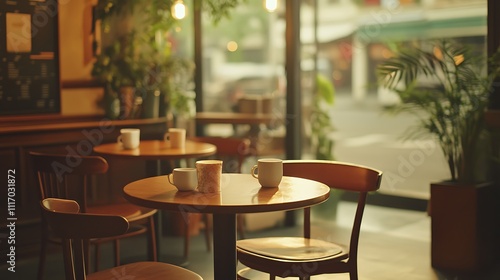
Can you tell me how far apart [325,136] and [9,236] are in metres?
2.83

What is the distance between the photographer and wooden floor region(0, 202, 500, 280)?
422 cm

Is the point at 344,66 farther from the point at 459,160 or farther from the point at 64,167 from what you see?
the point at 64,167

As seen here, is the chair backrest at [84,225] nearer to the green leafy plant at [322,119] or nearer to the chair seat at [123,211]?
the chair seat at [123,211]

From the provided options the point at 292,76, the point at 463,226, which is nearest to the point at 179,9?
the point at 292,76

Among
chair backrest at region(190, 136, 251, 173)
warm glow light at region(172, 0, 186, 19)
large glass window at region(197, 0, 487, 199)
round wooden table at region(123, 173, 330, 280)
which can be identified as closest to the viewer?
round wooden table at region(123, 173, 330, 280)

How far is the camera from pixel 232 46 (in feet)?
21.2

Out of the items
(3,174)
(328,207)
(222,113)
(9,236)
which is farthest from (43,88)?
(328,207)

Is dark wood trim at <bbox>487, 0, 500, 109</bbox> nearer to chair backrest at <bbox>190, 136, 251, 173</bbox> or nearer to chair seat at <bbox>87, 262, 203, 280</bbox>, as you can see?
chair backrest at <bbox>190, 136, 251, 173</bbox>

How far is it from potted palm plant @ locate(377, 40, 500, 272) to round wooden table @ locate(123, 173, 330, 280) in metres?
1.69

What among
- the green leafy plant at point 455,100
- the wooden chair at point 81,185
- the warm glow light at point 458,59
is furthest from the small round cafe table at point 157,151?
the warm glow light at point 458,59

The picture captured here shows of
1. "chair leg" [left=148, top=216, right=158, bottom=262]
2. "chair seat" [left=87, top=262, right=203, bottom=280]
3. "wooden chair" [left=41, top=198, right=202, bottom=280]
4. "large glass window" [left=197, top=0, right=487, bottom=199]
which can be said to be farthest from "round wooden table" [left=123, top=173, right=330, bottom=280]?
"large glass window" [left=197, top=0, right=487, bottom=199]

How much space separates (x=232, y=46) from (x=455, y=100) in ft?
8.90

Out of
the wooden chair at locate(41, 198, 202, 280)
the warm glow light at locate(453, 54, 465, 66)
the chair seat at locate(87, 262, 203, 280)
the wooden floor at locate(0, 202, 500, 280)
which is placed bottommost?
the wooden floor at locate(0, 202, 500, 280)

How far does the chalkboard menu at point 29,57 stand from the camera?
465cm
